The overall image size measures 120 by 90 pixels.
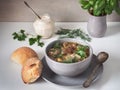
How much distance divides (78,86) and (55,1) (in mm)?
421

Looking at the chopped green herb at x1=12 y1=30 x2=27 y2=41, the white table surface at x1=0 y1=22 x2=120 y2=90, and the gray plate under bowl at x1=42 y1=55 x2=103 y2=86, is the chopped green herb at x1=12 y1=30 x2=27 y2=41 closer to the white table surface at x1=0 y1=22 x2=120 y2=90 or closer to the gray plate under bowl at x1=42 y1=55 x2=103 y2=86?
the white table surface at x1=0 y1=22 x2=120 y2=90

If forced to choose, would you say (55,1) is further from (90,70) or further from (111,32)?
(90,70)

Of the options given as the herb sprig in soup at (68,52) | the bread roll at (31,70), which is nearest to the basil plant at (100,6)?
the herb sprig in soup at (68,52)

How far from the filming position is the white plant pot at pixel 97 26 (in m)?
0.99

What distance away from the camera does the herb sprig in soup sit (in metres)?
0.80

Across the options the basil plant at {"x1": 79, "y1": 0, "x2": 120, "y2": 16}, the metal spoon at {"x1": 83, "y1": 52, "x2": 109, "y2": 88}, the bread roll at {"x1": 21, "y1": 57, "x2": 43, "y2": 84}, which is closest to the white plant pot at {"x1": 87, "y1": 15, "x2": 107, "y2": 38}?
the basil plant at {"x1": 79, "y1": 0, "x2": 120, "y2": 16}

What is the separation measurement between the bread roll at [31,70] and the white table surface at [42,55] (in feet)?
0.07

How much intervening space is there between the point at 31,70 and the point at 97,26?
33 centimetres

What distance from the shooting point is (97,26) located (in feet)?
3.31

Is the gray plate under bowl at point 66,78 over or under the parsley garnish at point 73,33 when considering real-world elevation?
over

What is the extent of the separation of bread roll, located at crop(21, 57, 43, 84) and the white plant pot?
0.29m

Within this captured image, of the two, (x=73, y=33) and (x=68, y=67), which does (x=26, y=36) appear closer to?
(x=73, y=33)

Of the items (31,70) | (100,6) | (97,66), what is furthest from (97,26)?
(31,70)

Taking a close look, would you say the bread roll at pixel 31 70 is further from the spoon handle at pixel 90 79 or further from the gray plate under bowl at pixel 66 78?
the spoon handle at pixel 90 79
